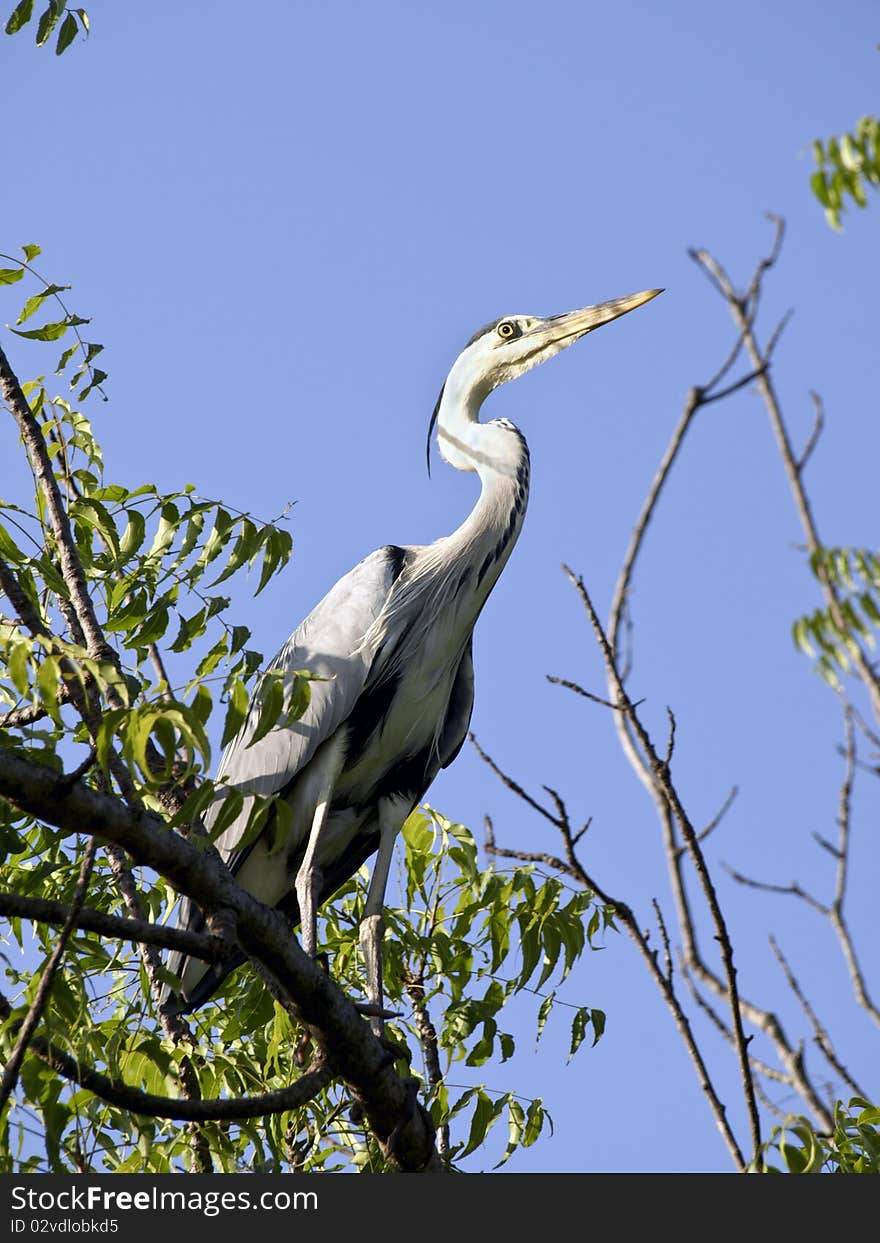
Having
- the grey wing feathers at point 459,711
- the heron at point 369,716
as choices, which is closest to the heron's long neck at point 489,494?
the heron at point 369,716

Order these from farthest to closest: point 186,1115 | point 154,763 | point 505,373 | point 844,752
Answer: point 505,373 < point 844,752 < point 154,763 < point 186,1115

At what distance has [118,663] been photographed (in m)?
2.93

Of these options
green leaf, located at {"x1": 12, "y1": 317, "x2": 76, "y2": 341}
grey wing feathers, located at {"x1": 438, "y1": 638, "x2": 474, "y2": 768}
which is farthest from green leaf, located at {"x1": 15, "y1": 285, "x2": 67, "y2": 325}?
grey wing feathers, located at {"x1": 438, "y1": 638, "x2": 474, "y2": 768}

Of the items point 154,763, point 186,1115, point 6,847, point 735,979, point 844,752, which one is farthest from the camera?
point 844,752

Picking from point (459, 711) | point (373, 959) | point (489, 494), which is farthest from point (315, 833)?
point (489, 494)

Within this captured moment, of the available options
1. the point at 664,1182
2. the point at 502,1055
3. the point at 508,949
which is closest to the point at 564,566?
the point at 508,949

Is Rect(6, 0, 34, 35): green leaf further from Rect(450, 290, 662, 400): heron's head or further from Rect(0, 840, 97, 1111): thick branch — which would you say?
Rect(450, 290, 662, 400): heron's head

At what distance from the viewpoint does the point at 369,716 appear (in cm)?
400

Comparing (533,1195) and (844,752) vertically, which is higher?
(844,752)

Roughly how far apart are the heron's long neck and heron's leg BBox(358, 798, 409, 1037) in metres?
0.70

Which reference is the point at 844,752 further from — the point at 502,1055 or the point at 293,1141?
the point at 293,1141

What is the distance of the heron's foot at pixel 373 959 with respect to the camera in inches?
129

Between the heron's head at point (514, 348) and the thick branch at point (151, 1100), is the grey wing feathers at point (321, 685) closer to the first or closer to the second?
the heron's head at point (514, 348)

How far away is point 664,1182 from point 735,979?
43cm
